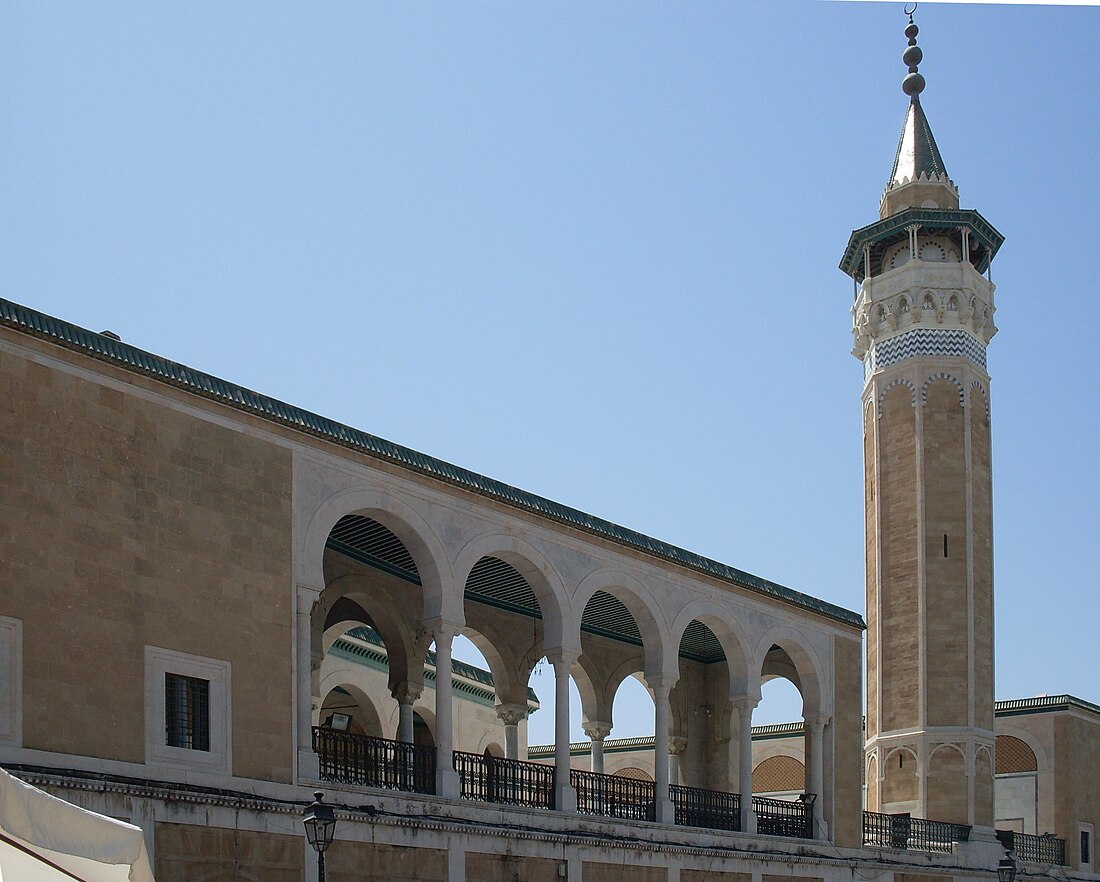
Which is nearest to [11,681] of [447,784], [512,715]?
[447,784]

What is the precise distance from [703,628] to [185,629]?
10918mm

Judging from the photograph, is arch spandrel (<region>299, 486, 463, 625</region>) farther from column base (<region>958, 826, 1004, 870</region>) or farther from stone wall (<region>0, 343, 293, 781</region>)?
column base (<region>958, 826, 1004, 870</region>)

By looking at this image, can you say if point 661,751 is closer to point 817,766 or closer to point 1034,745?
point 817,766

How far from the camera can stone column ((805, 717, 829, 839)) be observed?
2109 cm

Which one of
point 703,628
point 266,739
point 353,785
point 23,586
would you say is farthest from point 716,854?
point 23,586

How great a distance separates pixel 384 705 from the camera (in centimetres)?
2438

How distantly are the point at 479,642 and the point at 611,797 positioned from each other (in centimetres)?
346

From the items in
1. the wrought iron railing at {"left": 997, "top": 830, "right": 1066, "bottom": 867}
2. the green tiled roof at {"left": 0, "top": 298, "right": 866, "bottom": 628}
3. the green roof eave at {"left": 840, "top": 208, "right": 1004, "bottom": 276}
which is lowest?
the wrought iron railing at {"left": 997, "top": 830, "right": 1066, "bottom": 867}

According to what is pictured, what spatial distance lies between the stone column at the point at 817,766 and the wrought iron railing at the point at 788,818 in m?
0.09

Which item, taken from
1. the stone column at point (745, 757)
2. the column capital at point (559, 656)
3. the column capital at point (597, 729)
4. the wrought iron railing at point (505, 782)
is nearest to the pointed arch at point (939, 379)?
the column capital at point (597, 729)

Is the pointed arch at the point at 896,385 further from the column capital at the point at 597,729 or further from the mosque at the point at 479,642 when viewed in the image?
the column capital at the point at 597,729

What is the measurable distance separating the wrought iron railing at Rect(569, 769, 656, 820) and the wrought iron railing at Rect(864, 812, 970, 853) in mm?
5685

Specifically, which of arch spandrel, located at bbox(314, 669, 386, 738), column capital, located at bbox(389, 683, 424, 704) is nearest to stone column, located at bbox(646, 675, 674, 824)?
column capital, located at bbox(389, 683, 424, 704)

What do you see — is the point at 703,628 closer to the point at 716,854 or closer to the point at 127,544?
the point at 716,854
